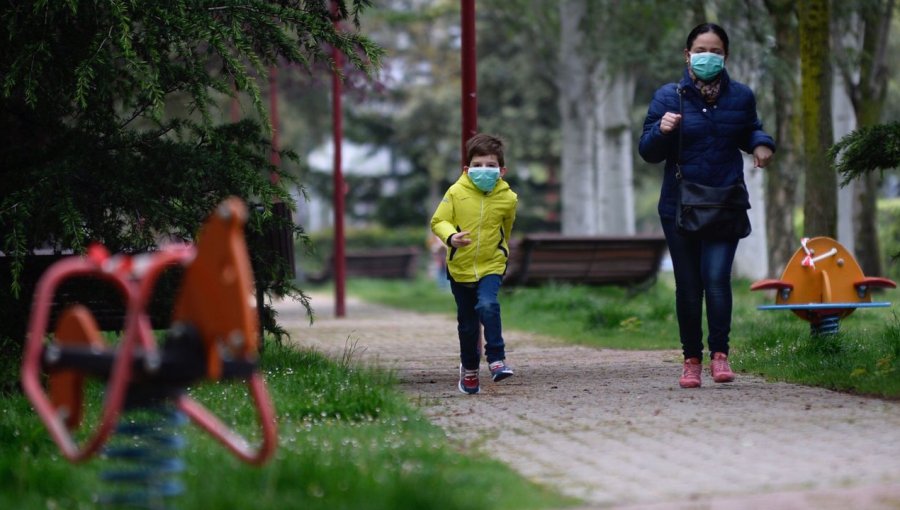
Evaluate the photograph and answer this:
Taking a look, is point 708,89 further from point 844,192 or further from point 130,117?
point 844,192

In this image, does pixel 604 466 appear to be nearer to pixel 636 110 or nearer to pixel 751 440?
pixel 751 440

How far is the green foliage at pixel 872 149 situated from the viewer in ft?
24.8

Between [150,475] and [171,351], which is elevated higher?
[171,351]

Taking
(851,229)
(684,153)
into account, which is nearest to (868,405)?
(684,153)

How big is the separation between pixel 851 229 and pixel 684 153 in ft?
41.5

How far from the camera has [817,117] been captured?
11.5 metres

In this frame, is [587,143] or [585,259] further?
[587,143]

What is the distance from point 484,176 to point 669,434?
2538 mm

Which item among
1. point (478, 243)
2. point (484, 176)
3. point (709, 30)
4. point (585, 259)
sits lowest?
point (585, 259)

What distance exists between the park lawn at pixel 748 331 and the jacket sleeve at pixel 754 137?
1402 millimetres

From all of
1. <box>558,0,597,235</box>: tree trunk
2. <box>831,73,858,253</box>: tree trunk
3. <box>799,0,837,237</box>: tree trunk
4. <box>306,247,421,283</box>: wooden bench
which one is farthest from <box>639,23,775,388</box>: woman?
<box>306,247,421,283</box>: wooden bench

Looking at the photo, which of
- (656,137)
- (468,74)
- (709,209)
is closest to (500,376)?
(709,209)

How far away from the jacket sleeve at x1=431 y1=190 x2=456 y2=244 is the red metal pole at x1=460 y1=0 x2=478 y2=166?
1880mm

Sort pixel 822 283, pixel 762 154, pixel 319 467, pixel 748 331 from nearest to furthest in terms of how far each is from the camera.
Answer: pixel 319 467
pixel 762 154
pixel 822 283
pixel 748 331
